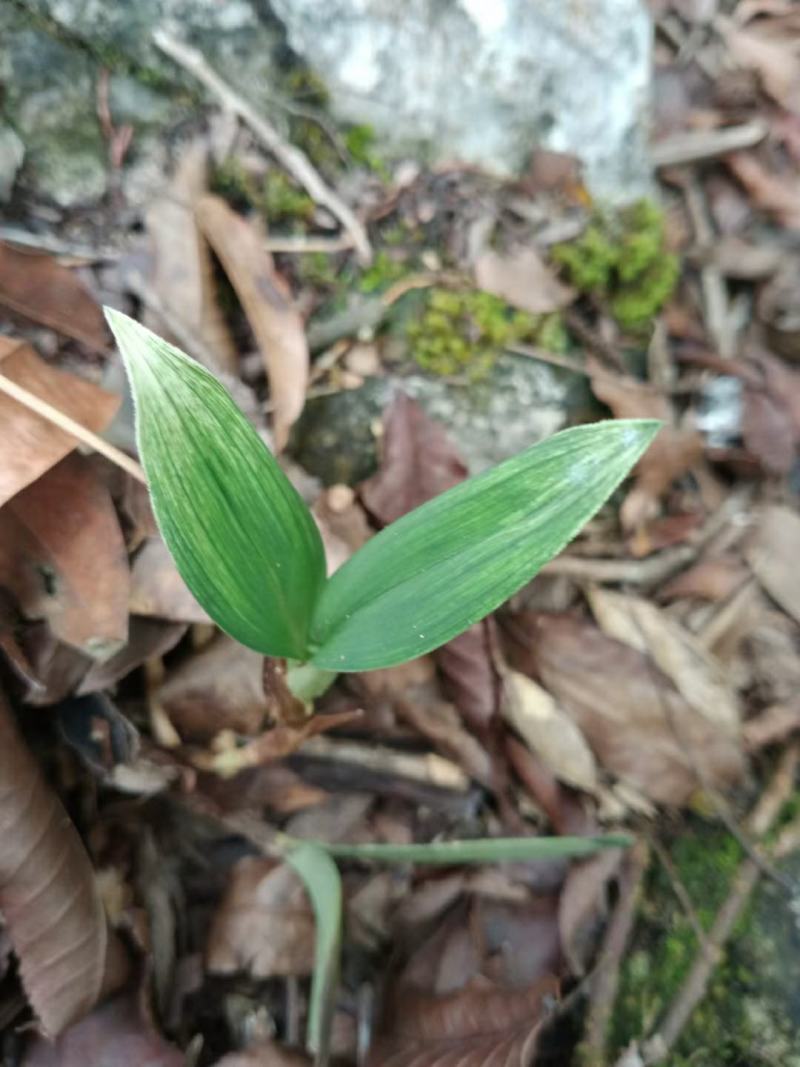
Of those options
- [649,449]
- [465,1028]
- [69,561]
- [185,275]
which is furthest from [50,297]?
[465,1028]

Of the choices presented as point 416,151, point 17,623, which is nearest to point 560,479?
point 17,623

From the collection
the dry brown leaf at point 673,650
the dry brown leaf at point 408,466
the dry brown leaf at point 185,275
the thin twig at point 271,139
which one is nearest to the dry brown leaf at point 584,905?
the dry brown leaf at point 673,650

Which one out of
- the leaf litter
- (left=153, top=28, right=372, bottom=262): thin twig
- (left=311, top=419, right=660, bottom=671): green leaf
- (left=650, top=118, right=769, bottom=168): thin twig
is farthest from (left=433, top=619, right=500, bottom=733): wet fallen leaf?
(left=650, top=118, right=769, bottom=168): thin twig

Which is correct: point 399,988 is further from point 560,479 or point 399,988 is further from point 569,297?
point 569,297

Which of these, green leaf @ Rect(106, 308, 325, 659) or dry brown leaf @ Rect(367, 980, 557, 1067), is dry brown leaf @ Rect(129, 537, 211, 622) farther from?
dry brown leaf @ Rect(367, 980, 557, 1067)

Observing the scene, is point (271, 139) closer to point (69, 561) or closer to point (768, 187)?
point (69, 561)

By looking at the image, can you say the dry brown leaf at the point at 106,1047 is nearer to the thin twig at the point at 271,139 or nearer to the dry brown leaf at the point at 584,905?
the dry brown leaf at the point at 584,905
